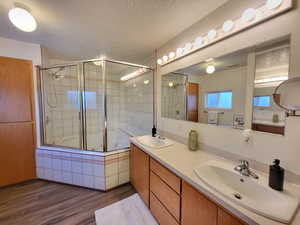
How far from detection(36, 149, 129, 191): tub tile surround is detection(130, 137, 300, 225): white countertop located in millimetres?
521

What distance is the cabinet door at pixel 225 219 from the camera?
64cm

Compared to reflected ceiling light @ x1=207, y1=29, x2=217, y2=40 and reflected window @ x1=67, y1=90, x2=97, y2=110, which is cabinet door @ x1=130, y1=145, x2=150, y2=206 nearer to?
reflected window @ x1=67, y1=90, x2=97, y2=110

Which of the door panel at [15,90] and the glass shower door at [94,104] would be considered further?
the glass shower door at [94,104]

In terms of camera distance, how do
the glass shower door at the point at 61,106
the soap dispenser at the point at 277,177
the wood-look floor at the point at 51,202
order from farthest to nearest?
the glass shower door at the point at 61,106, the wood-look floor at the point at 51,202, the soap dispenser at the point at 277,177

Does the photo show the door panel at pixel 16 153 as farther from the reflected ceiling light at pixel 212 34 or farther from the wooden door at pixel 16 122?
the reflected ceiling light at pixel 212 34

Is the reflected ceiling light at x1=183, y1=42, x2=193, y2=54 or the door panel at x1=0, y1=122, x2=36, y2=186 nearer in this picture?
the reflected ceiling light at x1=183, y1=42, x2=193, y2=54

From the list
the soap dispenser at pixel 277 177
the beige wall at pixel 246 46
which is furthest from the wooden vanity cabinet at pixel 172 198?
the beige wall at pixel 246 46

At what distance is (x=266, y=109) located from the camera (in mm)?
969

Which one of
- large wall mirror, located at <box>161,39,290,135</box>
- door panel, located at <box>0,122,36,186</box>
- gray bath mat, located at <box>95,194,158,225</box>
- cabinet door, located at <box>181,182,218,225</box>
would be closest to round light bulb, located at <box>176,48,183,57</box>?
large wall mirror, located at <box>161,39,290,135</box>

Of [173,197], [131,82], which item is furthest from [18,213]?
[131,82]

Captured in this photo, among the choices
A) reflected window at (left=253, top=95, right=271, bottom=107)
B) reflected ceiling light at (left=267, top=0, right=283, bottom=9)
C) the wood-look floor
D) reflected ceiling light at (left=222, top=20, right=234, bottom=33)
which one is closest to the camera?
reflected ceiling light at (left=267, top=0, right=283, bottom=9)

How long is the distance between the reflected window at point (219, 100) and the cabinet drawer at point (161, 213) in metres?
1.18

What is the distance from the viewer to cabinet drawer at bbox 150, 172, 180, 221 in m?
1.05

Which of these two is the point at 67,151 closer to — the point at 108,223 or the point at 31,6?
the point at 108,223
